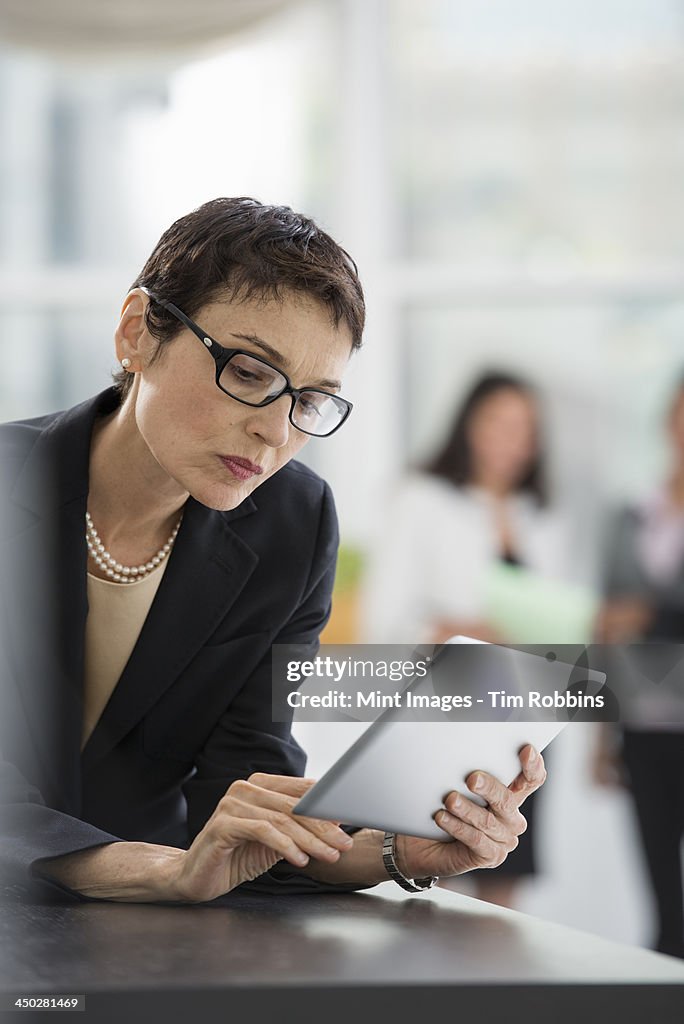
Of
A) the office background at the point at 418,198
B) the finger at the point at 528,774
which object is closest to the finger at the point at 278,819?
the finger at the point at 528,774

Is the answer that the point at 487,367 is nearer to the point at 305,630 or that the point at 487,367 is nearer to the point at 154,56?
the point at 154,56

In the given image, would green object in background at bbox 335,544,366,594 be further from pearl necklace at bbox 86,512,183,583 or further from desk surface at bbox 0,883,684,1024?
desk surface at bbox 0,883,684,1024

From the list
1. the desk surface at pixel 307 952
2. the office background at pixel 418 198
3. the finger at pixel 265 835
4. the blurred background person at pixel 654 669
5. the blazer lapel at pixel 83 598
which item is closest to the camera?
the desk surface at pixel 307 952

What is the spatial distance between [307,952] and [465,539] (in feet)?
2.19

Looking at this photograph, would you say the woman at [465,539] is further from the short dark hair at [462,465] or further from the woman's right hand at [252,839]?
the woman's right hand at [252,839]

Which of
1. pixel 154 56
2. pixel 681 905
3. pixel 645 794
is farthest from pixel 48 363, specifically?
pixel 681 905

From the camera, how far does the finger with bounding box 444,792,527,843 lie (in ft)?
2.26

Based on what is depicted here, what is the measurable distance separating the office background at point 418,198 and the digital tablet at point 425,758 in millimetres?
220

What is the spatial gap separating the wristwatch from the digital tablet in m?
0.03

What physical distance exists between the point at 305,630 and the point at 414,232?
102cm

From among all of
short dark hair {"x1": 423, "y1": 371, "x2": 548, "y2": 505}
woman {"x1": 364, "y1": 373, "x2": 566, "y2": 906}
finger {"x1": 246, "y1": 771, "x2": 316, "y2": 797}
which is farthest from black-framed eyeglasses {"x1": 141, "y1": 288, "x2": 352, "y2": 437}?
short dark hair {"x1": 423, "y1": 371, "x2": 548, "y2": 505}

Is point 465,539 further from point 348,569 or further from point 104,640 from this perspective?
point 104,640

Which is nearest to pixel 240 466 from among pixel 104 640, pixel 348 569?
pixel 104 640

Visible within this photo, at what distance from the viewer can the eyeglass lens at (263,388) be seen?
2.37 feet
